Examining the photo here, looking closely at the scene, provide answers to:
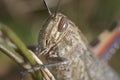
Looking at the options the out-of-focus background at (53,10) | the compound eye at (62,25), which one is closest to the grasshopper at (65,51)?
the compound eye at (62,25)

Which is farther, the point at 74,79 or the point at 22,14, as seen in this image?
the point at 22,14

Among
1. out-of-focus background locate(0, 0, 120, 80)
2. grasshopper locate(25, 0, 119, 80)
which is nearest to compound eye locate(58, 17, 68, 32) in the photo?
grasshopper locate(25, 0, 119, 80)

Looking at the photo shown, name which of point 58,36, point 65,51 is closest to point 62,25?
point 58,36

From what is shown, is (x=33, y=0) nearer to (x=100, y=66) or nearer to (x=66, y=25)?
(x=100, y=66)

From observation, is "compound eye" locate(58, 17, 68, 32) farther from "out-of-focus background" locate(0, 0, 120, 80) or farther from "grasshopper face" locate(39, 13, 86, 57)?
"out-of-focus background" locate(0, 0, 120, 80)

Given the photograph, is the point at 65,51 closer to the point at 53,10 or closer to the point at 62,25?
the point at 62,25

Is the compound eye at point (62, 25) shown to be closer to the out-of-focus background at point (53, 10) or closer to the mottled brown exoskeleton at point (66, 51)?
the mottled brown exoskeleton at point (66, 51)

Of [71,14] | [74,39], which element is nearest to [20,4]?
[71,14]
